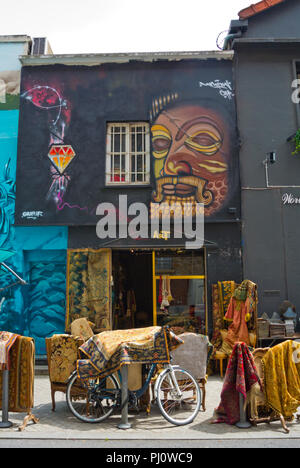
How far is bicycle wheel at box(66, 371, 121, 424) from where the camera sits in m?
6.63

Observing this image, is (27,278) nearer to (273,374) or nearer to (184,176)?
(184,176)

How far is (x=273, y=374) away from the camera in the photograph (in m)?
6.41

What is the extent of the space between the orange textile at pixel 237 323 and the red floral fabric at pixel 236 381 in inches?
126

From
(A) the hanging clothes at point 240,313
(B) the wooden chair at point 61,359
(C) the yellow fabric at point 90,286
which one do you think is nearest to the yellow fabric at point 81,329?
(B) the wooden chair at point 61,359

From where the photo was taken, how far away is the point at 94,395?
261 inches

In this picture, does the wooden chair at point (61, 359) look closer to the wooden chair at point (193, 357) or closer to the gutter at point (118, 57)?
the wooden chair at point (193, 357)

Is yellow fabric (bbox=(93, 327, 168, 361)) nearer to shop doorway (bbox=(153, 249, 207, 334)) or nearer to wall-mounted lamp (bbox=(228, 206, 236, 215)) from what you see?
shop doorway (bbox=(153, 249, 207, 334))

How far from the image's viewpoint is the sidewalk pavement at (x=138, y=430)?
228 inches

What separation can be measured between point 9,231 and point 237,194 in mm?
6101

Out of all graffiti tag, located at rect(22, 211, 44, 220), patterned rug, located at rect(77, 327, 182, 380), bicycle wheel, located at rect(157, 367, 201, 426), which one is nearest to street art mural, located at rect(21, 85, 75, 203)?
graffiti tag, located at rect(22, 211, 44, 220)

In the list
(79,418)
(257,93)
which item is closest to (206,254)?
Result: (257,93)

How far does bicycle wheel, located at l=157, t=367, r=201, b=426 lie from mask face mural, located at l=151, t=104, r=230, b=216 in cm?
539

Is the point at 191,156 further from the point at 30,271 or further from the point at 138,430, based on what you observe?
the point at 138,430
